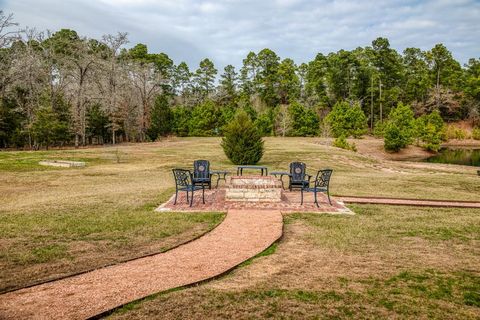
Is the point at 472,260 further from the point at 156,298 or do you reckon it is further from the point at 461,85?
the point at 461,85

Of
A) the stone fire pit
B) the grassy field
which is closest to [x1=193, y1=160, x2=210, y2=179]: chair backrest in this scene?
the grassy field

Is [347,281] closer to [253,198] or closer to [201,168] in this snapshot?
[253,198]

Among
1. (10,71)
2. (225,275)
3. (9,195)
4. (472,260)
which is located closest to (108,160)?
(9,195)

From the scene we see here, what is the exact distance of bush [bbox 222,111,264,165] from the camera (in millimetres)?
21969

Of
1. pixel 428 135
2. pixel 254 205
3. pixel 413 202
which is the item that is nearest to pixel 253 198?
pixel 254 205

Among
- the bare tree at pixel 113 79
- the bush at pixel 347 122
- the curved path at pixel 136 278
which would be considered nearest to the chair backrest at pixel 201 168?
the curved path at pixel 136 278

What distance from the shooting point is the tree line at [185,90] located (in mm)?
37281

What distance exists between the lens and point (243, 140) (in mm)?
22047

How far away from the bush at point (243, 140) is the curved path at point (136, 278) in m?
14.7

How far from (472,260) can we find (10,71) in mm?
43098

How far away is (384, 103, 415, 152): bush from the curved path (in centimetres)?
4332

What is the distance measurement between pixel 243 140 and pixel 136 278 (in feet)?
57.1

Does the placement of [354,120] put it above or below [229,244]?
above

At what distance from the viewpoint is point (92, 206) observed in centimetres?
998
